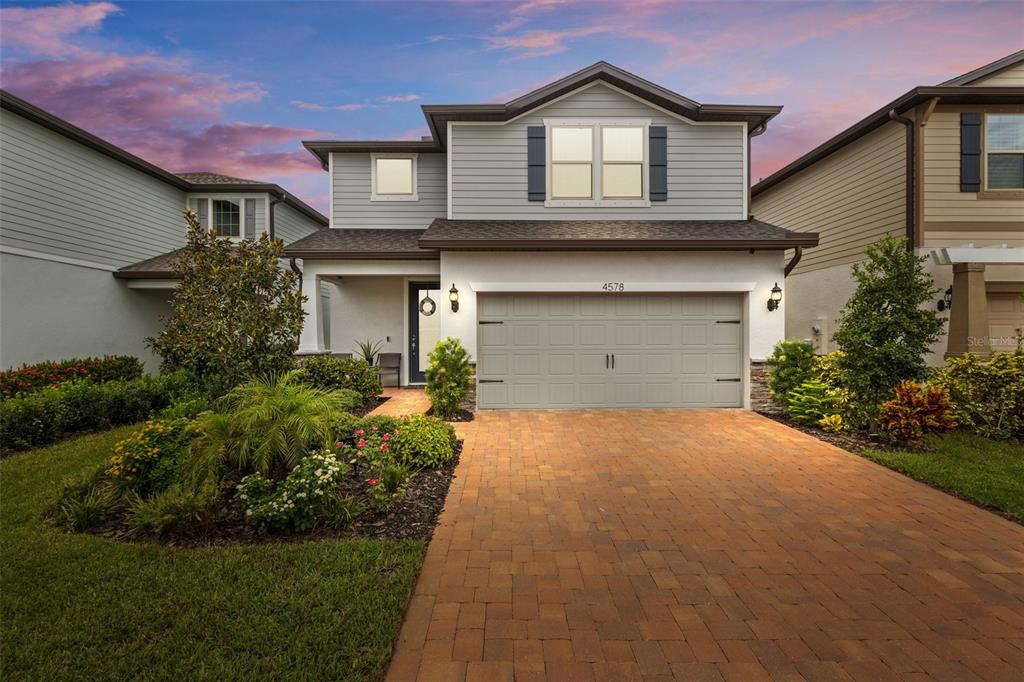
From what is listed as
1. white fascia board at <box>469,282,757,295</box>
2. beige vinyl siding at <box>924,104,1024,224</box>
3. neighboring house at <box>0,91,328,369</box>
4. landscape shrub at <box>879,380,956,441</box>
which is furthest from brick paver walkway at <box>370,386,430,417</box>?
beige vinyl siding at <box>924,104,1024,224</box>

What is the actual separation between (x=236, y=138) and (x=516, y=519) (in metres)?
15.8

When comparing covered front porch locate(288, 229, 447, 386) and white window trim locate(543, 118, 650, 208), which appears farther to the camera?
covered front porch locate(288, 229, 447, 386)

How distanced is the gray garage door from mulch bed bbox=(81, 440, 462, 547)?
4801mm

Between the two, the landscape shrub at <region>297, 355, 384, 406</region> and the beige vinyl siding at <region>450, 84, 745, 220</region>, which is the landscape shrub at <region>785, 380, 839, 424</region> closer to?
the beige vinyl siding at <region>450, 84, 745, 220</region>

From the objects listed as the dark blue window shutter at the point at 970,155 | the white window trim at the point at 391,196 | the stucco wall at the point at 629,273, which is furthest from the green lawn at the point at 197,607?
the dark blue window shutter at the point at 970,155

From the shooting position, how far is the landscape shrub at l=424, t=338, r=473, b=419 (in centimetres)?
863

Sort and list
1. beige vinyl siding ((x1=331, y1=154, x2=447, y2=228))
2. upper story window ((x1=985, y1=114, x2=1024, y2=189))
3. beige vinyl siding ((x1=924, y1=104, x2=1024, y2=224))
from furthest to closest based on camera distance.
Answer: beige vinyl siding ((x1=331, y1=154, x2=447, y2=228)), upper story window ((x1=985, y1=114, x2=1024, y2=189)), beige vinyl siding ((x1=924, y1=104, x2=1024, y2=224))

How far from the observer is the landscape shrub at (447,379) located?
8.63 meters

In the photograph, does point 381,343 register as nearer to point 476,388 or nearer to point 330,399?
point 476,388

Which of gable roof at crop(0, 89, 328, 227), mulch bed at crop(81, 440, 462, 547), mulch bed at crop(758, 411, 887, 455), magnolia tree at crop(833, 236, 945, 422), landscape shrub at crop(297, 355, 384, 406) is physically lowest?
mulch bed at crop(81, 440, 462, 547)

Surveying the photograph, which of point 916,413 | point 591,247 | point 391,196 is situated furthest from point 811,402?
point 391,196

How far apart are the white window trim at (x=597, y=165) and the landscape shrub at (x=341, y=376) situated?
18.0ft

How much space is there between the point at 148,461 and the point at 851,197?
1507 cm

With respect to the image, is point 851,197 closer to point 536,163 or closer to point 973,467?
point 536,163
